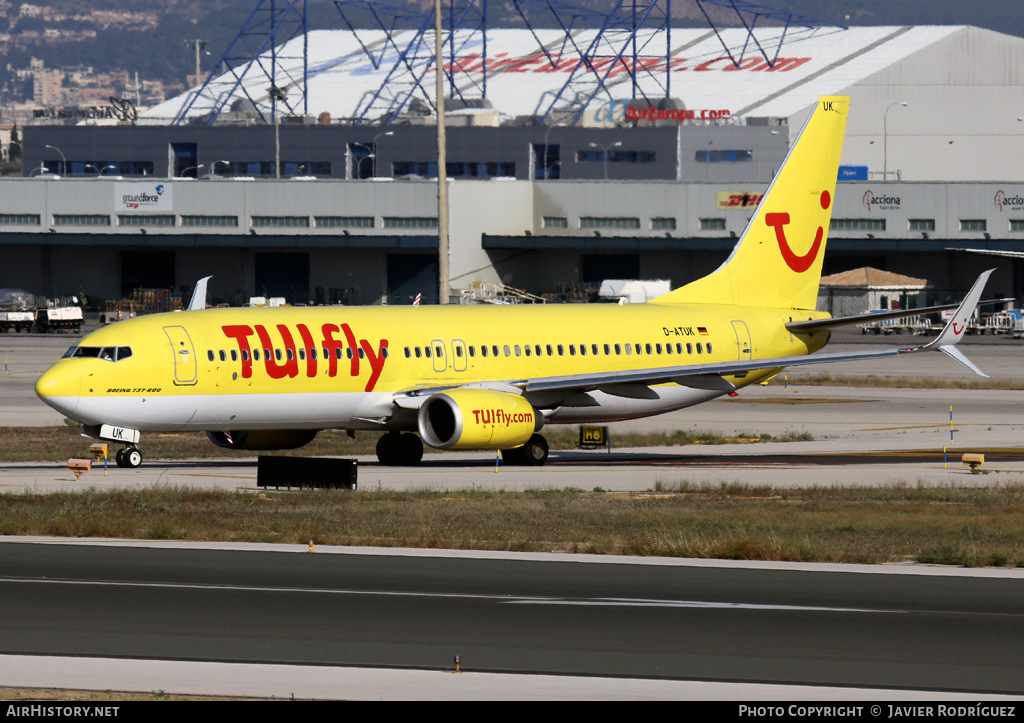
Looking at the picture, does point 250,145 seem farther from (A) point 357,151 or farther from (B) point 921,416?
(B) point 921,416

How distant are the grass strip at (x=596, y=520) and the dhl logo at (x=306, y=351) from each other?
5.17m

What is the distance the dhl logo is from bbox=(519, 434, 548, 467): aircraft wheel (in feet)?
16.5

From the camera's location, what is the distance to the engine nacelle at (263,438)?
138 feet

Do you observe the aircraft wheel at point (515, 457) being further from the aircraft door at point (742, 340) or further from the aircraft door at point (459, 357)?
the aircraft door at point (742, 340)

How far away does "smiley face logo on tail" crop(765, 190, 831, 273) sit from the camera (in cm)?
4962

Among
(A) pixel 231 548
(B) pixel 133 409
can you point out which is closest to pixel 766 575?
(A) pixel 231 548

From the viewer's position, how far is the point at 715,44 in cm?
19725

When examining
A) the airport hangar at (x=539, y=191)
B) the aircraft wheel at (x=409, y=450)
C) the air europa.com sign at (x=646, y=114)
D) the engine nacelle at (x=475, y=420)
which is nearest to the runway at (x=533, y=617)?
the engine nacelle at (x=475, y=420)

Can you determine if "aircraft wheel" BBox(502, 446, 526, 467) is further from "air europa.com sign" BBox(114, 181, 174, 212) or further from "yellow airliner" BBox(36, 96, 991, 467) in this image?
"air europa.com sign" BBox(114, 181, 174, 212)

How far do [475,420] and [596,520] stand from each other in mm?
10019

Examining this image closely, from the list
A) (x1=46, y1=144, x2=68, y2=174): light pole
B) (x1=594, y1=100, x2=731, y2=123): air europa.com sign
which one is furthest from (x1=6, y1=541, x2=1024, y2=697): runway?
(x1=46, y1=144, x2=68, y2=174): light pole

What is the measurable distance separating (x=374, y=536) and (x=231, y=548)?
2657 millimetres

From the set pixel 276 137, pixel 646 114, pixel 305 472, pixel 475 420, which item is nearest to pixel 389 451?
pixel 475 420

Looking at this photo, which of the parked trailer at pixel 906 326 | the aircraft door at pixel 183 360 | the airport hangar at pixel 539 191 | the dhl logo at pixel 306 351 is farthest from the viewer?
the airport hangar at pixel 539 191
